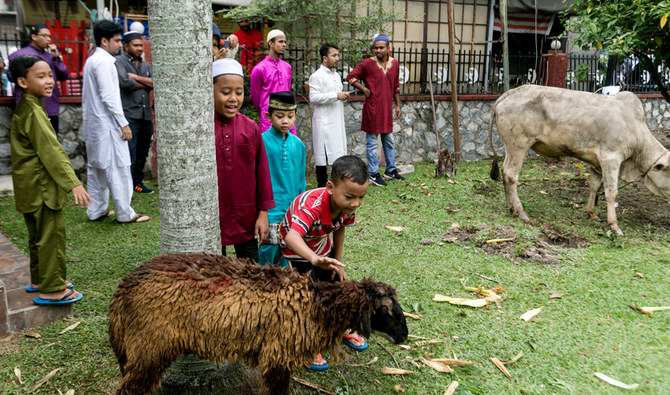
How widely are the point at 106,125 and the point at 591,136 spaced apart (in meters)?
6.22

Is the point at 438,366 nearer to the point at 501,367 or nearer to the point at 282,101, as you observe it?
the point at 501,367

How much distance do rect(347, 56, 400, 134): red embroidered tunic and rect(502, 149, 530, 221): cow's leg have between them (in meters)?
2.53

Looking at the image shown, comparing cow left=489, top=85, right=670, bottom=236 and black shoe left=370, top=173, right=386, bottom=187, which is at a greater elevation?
cow left=489, top=85, right=670, bottom=236

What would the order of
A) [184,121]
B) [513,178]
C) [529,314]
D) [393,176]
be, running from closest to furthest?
[184,121]
[529,314]
[513,178]
[393,176]

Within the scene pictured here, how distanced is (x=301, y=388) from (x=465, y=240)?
134 inches

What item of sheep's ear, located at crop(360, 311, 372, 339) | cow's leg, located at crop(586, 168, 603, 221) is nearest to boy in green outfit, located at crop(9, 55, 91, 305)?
sheep's ear, located at crop(360, 311, 372, 339)

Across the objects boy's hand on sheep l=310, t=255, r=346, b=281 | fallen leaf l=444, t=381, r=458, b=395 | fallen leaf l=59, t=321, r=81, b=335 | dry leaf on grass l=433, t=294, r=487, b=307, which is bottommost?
fallen leaf l=444, t=381, r=458, b=395

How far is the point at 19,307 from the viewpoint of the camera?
3.79 metres

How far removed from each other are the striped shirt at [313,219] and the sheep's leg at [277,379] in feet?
2.57

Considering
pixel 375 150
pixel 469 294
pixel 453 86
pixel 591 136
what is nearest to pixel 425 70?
pixel 453 86

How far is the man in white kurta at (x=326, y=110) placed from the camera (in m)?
7.72

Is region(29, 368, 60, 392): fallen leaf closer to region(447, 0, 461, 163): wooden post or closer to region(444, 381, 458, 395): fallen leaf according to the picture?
region(444, 381, 458, 395): fallen leaf

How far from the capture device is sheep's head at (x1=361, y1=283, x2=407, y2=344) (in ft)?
8.97

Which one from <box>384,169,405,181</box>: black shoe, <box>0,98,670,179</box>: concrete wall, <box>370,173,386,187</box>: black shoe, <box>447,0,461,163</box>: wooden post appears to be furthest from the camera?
<box>0,98,670,179</box>: concrete wall
